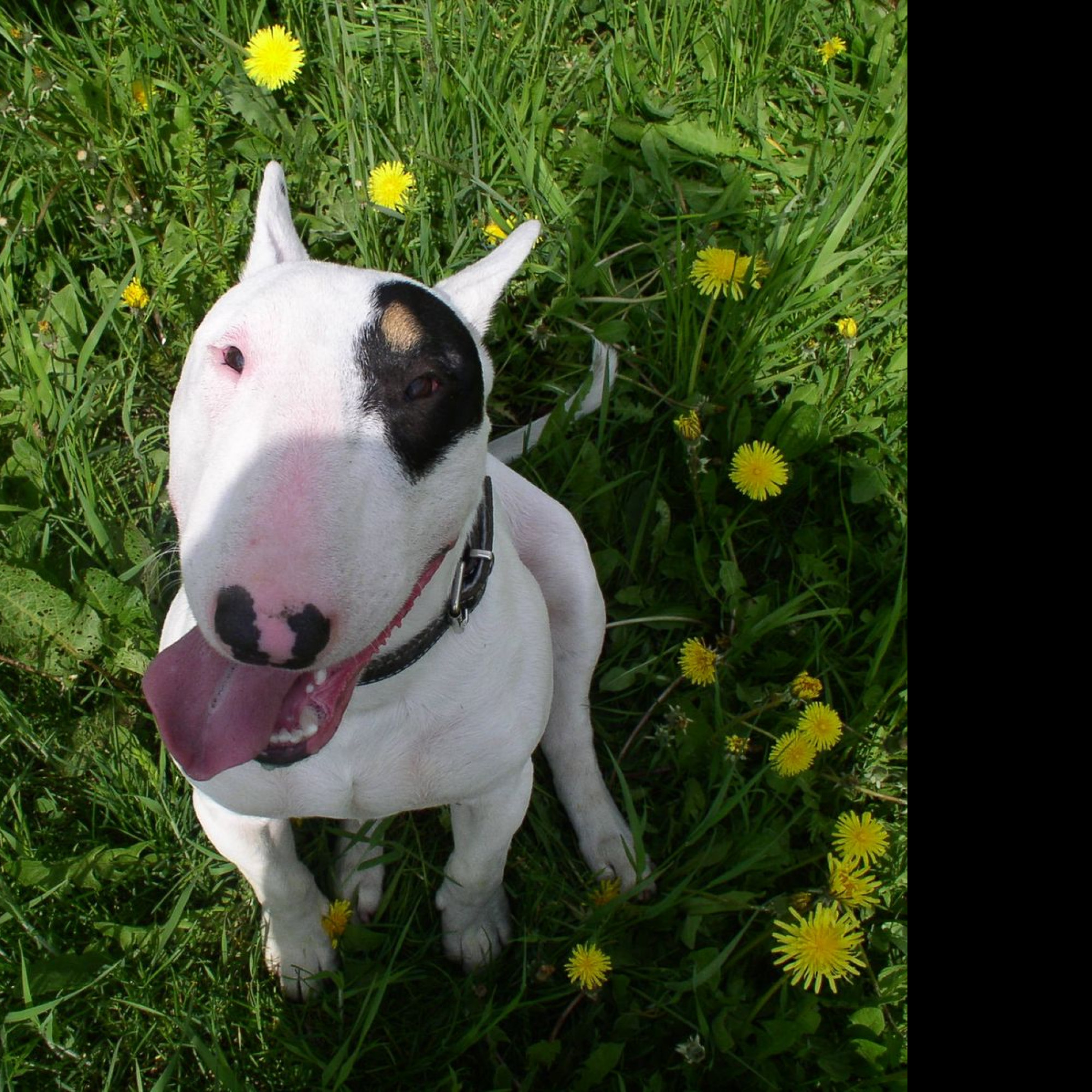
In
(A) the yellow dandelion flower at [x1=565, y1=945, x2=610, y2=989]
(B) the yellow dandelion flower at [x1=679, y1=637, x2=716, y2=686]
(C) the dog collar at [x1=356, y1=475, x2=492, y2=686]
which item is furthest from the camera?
(B) the yellow dandelion flower at [x1=679, y1=637, x2=716, y2=686]

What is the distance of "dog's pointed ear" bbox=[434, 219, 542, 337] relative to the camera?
1.96 metres

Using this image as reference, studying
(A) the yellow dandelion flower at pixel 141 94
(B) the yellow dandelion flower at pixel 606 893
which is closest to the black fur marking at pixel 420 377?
(B) the yellow dandelion flower at pixel 606 893

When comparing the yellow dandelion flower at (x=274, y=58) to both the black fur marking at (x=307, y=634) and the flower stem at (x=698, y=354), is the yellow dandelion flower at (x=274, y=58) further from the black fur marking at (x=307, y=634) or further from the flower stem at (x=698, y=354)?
the black fur marking at (x=307, y=634)

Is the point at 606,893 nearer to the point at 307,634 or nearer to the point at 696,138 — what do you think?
the point at 307,634

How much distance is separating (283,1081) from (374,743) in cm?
102

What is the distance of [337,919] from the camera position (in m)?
2.30

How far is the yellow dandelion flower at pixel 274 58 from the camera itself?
3.05 metres

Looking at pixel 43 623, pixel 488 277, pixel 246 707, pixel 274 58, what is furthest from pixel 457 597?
pixel 274 58

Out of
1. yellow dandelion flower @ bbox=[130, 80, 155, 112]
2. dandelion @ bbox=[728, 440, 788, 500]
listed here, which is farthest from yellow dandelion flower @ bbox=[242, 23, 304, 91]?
dandelion @ bbox=[728, 440, 788, 500]

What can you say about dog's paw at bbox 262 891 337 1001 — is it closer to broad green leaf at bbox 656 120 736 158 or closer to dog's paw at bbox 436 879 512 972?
dog's paw at bbox 436 879 512 972

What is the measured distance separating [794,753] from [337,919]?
119 centimetres

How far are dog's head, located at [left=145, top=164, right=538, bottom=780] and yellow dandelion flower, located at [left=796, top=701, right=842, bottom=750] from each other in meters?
1.17

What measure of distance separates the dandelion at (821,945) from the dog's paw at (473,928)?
74 centimetres

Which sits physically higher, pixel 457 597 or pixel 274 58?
pixel 274 58
